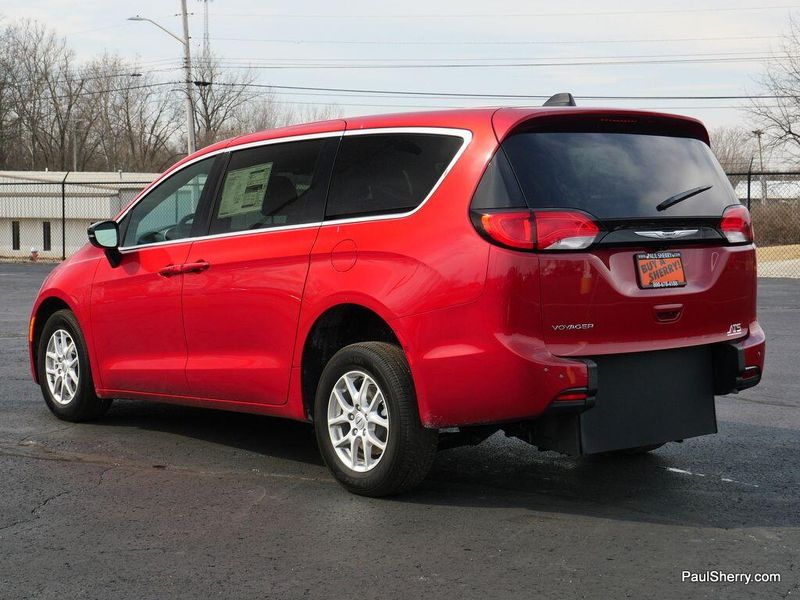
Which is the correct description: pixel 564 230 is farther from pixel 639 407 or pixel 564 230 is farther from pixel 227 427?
pixel 227 427

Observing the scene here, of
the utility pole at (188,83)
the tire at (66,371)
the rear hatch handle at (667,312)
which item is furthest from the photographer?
the utility pole at (188,83)

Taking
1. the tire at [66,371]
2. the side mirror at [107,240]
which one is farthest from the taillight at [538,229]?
the tire at [66,371]

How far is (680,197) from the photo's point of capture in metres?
5.20

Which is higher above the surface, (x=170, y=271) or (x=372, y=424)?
(x=170, y=271)

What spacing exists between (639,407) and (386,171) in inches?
64.9

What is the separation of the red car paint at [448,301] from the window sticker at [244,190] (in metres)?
0.20

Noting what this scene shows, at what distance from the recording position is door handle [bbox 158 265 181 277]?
6.35 meters

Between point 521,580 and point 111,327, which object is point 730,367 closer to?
point 521,580

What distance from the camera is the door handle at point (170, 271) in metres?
6.35

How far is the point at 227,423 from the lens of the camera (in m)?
7.35

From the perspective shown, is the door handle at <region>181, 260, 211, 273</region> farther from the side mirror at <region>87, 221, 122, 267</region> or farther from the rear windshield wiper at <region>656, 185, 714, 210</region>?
the rear windshield wiper at <region>656, 185, 714, 210</region>

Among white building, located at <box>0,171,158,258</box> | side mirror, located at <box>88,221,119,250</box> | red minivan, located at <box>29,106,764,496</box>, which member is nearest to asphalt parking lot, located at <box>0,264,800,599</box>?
red minivan, located at <box>29,106,764,496</box>

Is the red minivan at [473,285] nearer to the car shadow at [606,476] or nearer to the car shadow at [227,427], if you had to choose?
the car shadow at [606,476]

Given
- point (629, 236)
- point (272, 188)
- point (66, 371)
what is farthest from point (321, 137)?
point (66, 371)
